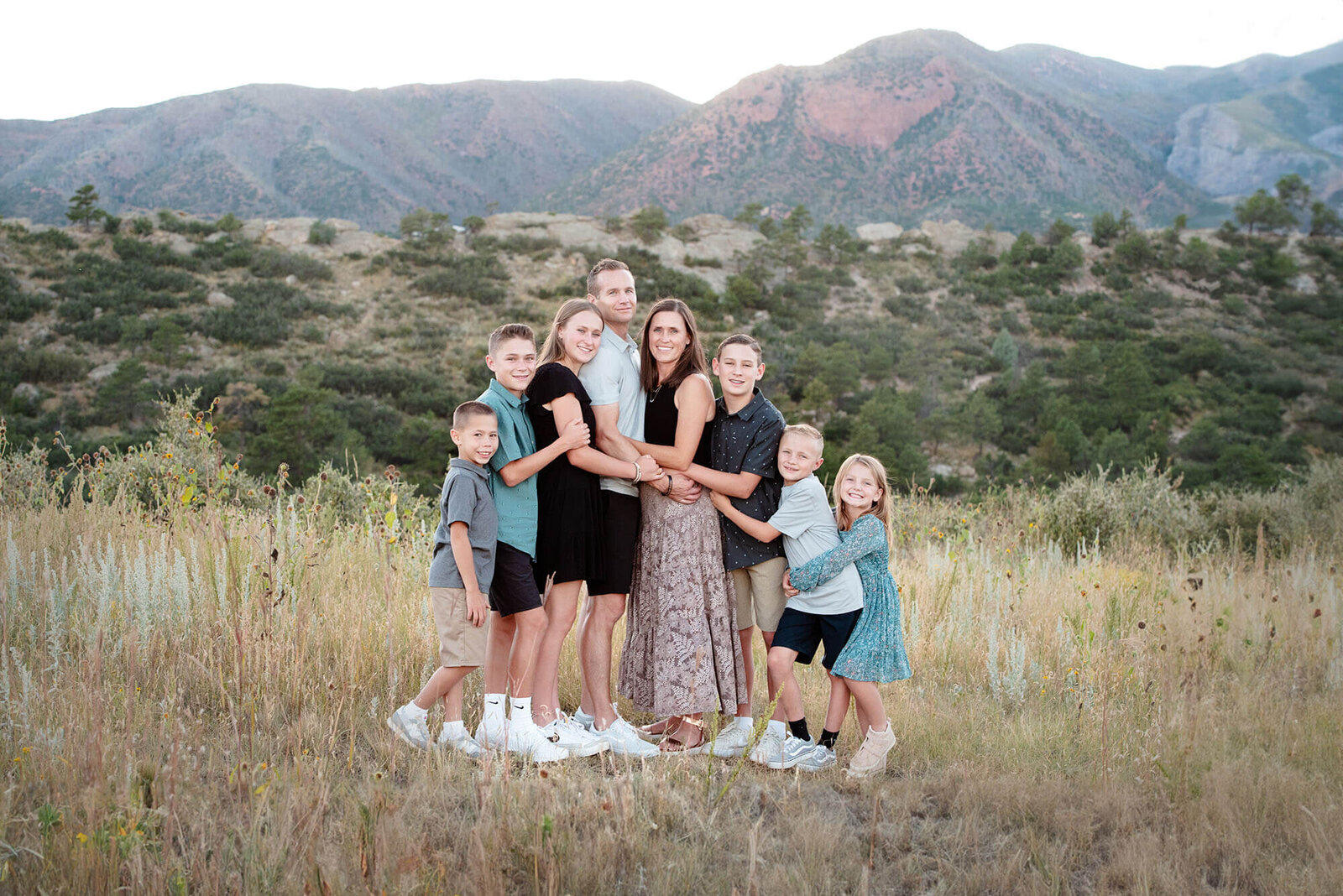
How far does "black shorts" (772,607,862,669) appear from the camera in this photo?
3119mm

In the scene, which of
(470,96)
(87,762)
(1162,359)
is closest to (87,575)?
(87,762)

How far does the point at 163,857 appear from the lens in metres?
1.85

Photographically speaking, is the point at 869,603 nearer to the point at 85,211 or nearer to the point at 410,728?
the point at 410,728

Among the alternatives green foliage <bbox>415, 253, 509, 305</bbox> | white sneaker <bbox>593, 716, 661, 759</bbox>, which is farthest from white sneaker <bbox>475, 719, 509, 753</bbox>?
green foliage <bbox>415, 253, 509, 305</bbox>

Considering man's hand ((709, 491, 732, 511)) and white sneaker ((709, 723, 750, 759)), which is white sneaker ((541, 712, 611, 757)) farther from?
man's hand ((709, 491, 732, 511))

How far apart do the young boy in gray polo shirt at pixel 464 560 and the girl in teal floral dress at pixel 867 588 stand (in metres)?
1.16

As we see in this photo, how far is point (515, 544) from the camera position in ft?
9.94

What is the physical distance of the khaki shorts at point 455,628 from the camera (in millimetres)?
2955

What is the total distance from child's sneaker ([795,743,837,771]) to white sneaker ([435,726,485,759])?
117cm

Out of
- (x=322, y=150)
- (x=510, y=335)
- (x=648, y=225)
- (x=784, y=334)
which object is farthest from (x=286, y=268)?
(x=322, y=150)

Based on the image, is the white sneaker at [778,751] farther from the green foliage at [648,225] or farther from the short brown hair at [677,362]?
the green foliage at [648,225]

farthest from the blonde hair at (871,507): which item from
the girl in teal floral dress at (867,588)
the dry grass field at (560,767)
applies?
the dry grass field at (560,767)

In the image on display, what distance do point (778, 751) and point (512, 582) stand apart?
116 cm

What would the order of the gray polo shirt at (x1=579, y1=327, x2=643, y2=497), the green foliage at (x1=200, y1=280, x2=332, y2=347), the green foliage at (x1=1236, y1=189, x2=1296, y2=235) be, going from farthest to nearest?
1. the green foliage at (x1=1236, y1=189, x2=1296, y2=235)
2. the green foliage at (x1=200, y1=280, x2=332, y2=347)
3. the gray polo shirt at (x1=579, y1=327, x2=643, y2=497)
